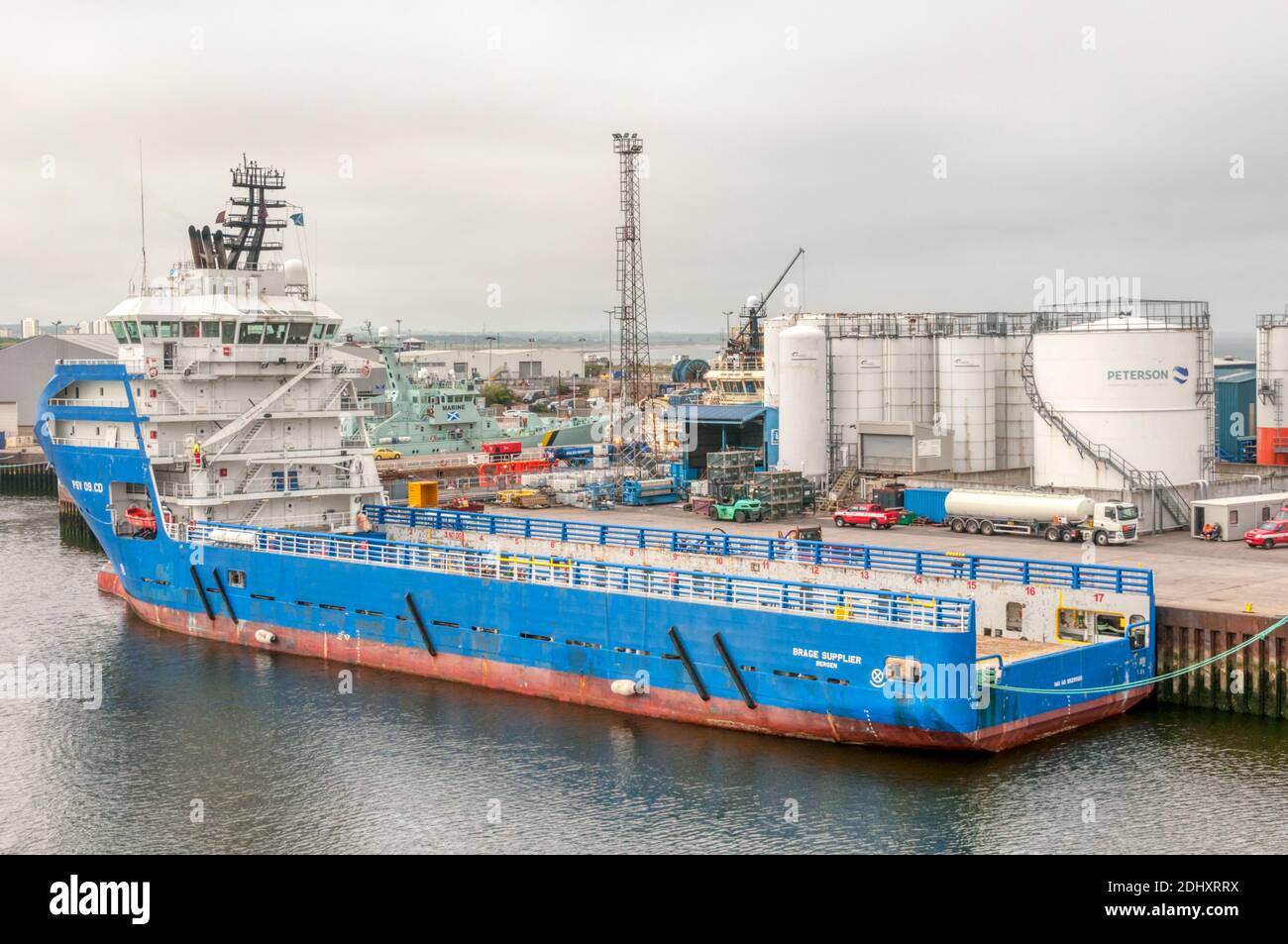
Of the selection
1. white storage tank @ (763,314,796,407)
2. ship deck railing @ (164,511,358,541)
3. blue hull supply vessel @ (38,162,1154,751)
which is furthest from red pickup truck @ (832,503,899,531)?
ship deck railing @ (164,511,358,541)

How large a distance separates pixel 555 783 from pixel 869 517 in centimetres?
2646

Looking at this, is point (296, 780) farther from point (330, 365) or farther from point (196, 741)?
point (330, 365)

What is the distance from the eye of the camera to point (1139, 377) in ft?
160

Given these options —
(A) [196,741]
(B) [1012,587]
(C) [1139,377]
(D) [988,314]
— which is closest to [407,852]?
(A) [196,741]

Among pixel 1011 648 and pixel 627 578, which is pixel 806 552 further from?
pixel 1011 648

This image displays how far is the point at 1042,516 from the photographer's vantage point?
154 feet

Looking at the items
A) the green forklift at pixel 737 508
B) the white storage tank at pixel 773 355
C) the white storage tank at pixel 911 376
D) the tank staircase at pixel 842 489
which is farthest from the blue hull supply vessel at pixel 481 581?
the white storage tank at pixel 773 355

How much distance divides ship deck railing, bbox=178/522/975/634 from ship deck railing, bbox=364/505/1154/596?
106 inches

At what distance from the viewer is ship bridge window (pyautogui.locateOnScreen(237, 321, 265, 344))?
42781 millimetres

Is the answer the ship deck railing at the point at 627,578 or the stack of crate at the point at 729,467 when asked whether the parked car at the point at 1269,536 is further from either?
the stack of crate at the point at 729,467

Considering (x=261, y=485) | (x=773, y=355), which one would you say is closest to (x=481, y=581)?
(x=261, y=485)

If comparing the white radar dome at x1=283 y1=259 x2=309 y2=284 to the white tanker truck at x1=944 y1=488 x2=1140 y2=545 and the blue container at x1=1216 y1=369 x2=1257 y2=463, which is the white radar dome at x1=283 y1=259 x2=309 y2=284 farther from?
the blue container at x1=1216 y1=369 x2=1257 y2=463

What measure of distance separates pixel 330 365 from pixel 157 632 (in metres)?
9.91

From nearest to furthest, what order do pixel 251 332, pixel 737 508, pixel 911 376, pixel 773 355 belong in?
pixel 251 332
pixel 737 508
pixel 911 376
pixel 773 355
